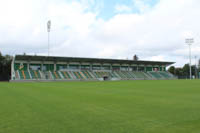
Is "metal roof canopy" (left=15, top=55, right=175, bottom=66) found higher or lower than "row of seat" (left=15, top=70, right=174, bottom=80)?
higher

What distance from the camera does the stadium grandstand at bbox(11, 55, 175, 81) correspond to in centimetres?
5373

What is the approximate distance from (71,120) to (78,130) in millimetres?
1085

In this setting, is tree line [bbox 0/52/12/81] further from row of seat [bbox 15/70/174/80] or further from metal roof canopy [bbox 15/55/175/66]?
row of seat [bbox 15/70/174/80]

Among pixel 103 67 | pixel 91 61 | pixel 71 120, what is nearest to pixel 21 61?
pixel 91 61

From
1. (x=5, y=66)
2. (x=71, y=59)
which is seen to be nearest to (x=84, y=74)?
(x=71, y=59)

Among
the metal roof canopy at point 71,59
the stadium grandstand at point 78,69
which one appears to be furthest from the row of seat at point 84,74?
the metal roof canopy at point 71,59

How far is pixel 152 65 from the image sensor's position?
7588cm

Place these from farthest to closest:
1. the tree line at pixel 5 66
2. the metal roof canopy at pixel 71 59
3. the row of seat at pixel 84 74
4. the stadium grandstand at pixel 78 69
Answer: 1. the tree line at pixel 5 66
2. the stadium grandstand at pixel 78 69
3. the metal roof canopy at pixel 71 59
4. the row of seat at pixel 84 74

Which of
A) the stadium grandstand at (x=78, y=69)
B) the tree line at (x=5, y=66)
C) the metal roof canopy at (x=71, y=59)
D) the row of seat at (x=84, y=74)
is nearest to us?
the row of seat at (x=84, y=74)

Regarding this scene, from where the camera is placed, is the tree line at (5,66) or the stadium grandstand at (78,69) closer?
the stadium grandstand at (78,69)

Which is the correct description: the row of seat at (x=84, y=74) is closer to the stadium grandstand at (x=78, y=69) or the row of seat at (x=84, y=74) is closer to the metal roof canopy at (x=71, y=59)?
the stadium grandstand at (x=78, y=69)

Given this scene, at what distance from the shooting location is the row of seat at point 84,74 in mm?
52875

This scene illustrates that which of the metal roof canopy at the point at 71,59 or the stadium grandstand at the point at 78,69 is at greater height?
the metal roof canopy at the point at 71,59

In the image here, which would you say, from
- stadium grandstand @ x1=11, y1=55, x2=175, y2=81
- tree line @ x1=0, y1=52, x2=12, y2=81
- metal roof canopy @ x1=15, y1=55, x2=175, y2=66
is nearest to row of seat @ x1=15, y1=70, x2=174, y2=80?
stadium grandstand @ x1=11, y1=55, x2=175, y2=81
